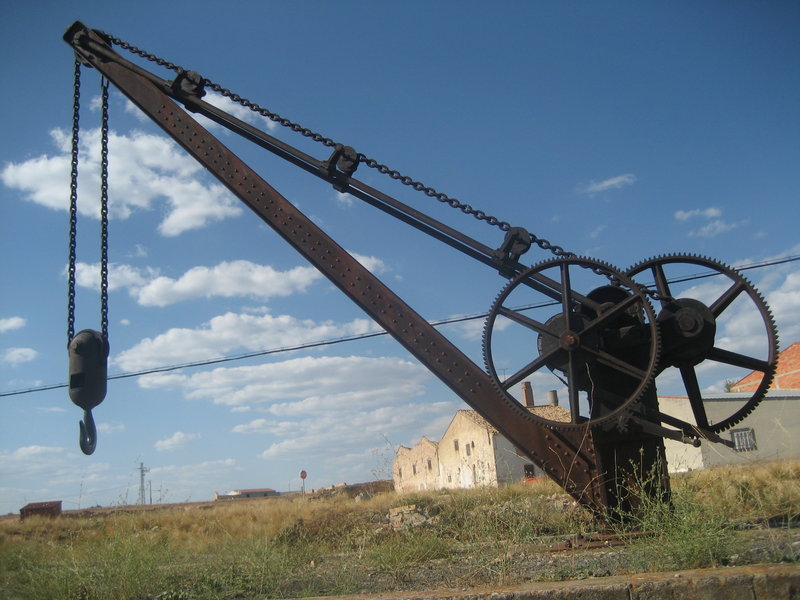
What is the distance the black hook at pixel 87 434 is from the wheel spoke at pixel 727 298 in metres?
5.60

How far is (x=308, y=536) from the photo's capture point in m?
7.57

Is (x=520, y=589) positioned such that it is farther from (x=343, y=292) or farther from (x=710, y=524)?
(x=343, y=292)

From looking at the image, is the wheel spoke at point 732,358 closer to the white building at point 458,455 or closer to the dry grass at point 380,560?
the dry grass at point 380,560

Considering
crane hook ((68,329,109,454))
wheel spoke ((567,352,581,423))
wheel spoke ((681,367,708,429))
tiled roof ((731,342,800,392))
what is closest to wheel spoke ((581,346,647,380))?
wheel spoke ((567,352,581,423))

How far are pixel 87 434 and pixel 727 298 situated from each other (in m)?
5.80

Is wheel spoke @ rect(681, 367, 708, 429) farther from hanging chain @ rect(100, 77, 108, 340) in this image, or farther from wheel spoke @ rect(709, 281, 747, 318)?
hanging chain @ rect(100, 77, 108, 340)

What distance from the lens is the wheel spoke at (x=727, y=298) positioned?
5168mm

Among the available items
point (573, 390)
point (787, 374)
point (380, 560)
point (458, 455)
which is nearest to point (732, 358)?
point (573, 390)

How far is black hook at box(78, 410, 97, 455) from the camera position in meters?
6.15

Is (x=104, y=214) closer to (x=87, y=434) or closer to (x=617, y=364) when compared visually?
(x=87, y=434)

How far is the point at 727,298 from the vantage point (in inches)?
206

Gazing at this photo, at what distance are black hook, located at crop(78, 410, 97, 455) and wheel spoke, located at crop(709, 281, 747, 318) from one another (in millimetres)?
5597

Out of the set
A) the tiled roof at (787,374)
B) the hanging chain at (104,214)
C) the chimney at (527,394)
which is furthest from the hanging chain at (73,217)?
the tiled roof at (787,374)

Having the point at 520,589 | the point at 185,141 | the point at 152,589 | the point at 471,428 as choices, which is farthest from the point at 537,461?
the point at 471,428
